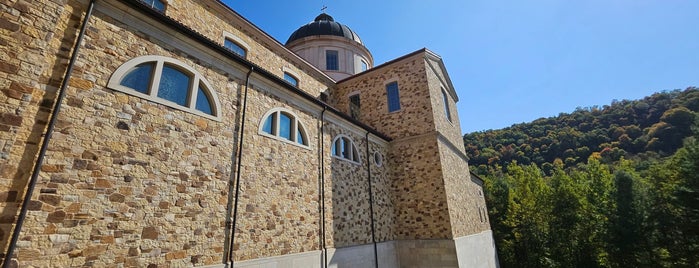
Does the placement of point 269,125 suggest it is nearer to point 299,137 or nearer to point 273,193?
point 299,137

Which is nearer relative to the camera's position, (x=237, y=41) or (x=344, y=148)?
(x=344, y=148)

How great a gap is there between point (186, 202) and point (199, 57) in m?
3.40

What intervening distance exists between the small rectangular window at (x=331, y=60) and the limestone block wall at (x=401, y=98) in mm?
3227

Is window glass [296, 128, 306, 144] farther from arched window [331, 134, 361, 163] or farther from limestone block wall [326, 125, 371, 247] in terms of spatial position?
arched window [331, 134, 361, 163]

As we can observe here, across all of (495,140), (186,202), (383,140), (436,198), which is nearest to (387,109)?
(383,140)

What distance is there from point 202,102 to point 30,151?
9.87 feet

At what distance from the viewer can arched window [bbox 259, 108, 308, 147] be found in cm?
819

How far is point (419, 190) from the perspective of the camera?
516 inches

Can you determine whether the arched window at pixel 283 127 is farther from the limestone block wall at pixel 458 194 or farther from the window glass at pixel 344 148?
the limestone block wall at pixel 458 194

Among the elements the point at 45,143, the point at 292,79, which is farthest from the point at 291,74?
the point at 45,143

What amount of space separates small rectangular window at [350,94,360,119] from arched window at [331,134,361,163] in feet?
14.2

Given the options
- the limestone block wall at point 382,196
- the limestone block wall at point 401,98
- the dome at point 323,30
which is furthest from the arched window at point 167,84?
the dome at point 323,30

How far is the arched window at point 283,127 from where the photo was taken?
819cm

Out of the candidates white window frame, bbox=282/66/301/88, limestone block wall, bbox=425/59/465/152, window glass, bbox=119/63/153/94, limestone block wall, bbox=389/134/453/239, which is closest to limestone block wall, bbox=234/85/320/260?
window glass, bbox=119/63/153/94
